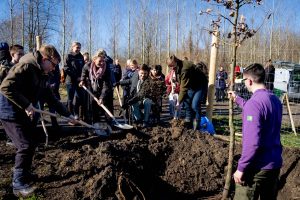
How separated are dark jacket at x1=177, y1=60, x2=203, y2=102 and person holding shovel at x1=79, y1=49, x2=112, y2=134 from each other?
1499 millimetres

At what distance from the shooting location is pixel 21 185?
4.21 m

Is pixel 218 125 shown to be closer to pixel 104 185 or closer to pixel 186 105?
pixel 186 105

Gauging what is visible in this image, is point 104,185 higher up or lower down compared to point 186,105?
lower down

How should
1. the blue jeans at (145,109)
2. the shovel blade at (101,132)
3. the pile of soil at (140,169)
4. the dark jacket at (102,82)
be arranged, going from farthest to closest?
1. the blue jeans at (145,109)
2. the dark jacket at (102,82)
3. the shovel blade at (101,132)
4. the pile of soil at (140,169)

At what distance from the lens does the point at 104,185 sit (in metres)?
4.36

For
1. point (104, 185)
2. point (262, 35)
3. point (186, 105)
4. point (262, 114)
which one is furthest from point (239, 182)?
point (262, 35)

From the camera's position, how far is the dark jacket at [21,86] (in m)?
3.96

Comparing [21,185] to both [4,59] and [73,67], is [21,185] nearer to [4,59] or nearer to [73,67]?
[4,59]

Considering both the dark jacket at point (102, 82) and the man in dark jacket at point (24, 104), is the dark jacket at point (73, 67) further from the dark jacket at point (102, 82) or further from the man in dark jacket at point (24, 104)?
the man in dark jacket at point (24, 104)

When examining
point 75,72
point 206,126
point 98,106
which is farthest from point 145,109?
point 75,72

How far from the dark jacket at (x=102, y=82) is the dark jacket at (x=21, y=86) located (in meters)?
2.90

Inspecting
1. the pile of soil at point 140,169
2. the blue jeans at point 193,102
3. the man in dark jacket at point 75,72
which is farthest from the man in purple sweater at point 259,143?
the man in dark jacket at point 75,72

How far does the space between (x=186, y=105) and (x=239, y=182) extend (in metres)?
4.40

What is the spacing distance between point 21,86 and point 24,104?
217 mm
